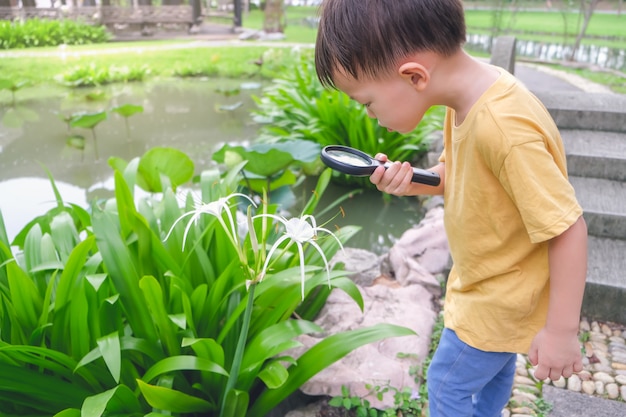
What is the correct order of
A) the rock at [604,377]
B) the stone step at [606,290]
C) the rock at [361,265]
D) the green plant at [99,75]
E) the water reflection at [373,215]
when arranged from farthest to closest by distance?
the green plant at [99,75] < the water reflection at [373,215] < the rock at [361,265] < the stone step at [606,290] < the rock at [604,377]

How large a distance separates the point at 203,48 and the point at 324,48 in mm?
10214

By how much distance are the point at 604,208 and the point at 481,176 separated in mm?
1648

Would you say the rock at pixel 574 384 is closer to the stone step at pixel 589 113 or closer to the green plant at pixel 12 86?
the stone step at pixel 589 113

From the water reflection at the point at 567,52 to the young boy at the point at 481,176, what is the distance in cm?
824

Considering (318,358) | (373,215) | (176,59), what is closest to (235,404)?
(318,358)

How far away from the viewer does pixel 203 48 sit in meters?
10.5

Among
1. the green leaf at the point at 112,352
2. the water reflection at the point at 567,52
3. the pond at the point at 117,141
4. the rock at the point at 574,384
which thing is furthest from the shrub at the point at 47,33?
the rock at the point at 574,384

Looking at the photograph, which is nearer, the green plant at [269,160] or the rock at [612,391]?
the rock at [612,391]

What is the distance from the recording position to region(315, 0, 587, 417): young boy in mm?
872

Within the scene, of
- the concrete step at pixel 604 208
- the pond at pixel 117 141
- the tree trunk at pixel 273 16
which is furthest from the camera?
the tree trunk at pixel 273 16

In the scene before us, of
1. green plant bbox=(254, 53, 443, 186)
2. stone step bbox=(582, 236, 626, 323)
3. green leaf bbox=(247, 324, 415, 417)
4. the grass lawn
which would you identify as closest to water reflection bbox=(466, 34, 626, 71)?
the grass lawn

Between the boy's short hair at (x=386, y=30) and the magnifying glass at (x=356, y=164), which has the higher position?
the boy's short hair at (x=386, y=30)

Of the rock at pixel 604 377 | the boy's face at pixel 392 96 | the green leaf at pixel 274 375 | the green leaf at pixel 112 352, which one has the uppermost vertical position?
the boy's face at pixel 392 96

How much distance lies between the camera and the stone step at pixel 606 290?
2.00 m
